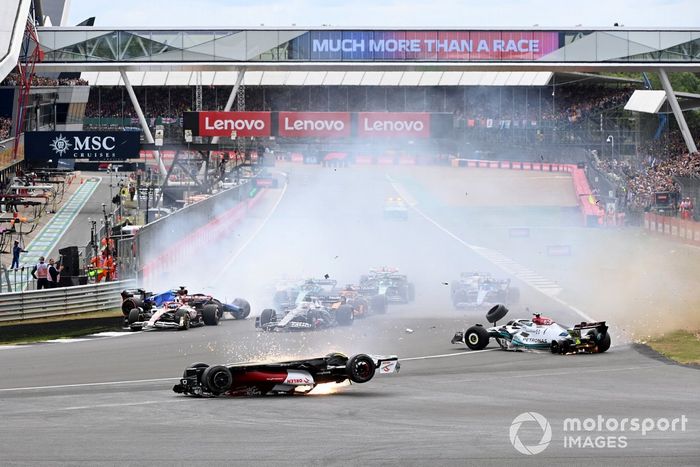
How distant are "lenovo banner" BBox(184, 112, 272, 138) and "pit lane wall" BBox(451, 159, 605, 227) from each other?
1815 cm

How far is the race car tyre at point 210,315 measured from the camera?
83.7ft

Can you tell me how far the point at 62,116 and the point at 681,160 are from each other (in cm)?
4038

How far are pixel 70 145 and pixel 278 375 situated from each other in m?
31.9

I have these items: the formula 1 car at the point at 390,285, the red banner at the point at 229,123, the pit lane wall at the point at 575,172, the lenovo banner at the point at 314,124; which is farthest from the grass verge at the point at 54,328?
the pit lane wall at the point at 575,172

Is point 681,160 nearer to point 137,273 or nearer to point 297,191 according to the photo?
point 297,191

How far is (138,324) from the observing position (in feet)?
81.5

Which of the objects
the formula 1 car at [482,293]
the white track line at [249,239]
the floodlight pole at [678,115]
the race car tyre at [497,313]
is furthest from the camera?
the floodlight pole at [678,115]

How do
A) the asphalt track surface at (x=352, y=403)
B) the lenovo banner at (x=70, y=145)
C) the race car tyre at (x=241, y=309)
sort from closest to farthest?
the asphalt track surface at (x=352, y=403)
the race car tyre at (x=241, y=309)
the lenovo banner at (x=70, y=145)

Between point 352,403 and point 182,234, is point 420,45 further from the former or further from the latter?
point 352,403

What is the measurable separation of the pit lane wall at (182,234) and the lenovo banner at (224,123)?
2.68m

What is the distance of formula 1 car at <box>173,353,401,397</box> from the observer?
15.7m

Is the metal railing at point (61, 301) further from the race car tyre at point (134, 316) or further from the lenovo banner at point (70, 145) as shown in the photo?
the lenovo banner at point (70, 145)

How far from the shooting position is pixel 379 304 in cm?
2725

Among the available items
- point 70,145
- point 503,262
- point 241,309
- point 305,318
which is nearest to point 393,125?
point 503,262
